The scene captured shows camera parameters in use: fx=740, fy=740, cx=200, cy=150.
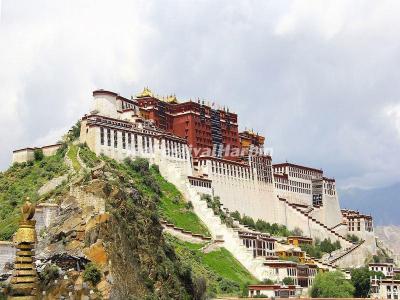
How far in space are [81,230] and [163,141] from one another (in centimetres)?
3808

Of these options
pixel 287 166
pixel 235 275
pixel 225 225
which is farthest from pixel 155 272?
pixel 287 166

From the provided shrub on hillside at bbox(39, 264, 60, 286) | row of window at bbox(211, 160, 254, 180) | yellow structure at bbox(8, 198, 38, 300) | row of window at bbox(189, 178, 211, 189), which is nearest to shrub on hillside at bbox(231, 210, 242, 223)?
row of window at bbox(189, 178, 211, 189)

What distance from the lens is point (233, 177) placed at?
83.2 meters

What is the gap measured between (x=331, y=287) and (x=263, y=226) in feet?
62.5

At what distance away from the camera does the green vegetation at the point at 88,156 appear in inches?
2448

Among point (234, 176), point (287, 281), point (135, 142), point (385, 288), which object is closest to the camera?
point (287, 281)

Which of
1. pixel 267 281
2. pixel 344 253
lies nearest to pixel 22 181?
pixel 267 281

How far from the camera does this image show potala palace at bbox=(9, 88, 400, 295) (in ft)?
231

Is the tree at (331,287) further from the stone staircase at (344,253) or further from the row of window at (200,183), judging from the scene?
the row of window at (200,183)

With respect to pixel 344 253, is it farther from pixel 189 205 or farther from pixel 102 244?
pixel 102 244

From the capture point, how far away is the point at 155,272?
137 feet

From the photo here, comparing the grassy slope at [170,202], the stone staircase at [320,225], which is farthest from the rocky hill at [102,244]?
the stone staircase at [320,225]

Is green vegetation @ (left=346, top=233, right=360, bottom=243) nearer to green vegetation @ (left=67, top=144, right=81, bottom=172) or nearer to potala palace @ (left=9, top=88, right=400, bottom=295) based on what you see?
potala palace @ (left=9, top=88, right=400, bottom=295)

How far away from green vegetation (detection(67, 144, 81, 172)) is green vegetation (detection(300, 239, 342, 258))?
2808cm
